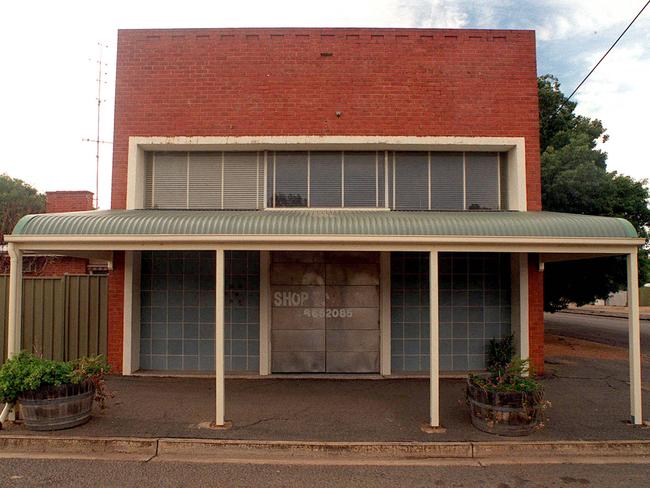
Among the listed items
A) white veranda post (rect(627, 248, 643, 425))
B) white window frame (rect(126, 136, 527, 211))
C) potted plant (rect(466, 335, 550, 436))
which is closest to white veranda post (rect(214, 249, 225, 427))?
potted plant (rect(466, 335, 550, 436))

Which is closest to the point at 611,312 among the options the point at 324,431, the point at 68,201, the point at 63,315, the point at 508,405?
the point at 508,405

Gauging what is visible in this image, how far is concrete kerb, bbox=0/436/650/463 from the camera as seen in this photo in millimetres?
5676

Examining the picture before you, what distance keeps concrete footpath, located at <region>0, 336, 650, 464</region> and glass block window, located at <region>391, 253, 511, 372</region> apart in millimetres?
1164

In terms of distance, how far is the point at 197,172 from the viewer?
32.3ft

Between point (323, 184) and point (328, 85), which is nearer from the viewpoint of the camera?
point (328, 85)

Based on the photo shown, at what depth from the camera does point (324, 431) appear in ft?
20.4

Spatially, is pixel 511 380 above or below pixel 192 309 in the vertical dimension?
below

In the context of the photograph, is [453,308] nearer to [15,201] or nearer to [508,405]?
[508,405]

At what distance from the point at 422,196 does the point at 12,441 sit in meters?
7.91

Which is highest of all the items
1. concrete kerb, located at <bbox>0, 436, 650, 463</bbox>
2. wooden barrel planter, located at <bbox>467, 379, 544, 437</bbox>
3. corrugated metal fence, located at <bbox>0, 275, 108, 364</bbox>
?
corrugated metal fence, located at <bbox>0, 275, 108, 364</bbox>

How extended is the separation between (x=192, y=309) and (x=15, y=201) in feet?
76.4

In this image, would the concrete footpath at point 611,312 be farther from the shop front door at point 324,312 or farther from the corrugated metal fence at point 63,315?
the corrugated metal fence at point 63,315

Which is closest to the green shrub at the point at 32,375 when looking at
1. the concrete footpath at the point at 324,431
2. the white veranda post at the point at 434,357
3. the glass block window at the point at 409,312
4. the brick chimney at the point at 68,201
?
the concrete footpath at the point at 324,431

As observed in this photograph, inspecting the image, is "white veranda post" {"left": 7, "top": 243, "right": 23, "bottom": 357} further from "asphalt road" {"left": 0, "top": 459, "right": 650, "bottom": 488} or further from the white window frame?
the white window frame
